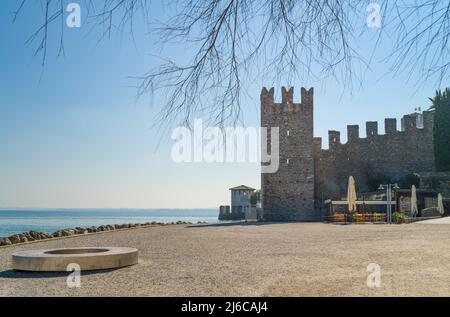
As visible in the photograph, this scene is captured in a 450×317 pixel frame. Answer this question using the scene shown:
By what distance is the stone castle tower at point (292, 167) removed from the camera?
33750mm

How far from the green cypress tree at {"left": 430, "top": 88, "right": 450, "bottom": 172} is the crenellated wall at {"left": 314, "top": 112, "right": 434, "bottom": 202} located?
122 cm

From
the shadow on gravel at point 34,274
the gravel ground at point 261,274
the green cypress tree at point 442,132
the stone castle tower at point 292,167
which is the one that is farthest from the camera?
the green cypress tree at point 442,132

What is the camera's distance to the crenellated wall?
3878 centimetres

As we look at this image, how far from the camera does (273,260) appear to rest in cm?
863

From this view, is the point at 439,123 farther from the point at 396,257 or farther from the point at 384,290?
the point at 384,290

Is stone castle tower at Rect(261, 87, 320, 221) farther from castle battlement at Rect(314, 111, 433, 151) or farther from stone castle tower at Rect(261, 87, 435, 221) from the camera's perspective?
castle battlement at Rect(314, 111, 433, 151)

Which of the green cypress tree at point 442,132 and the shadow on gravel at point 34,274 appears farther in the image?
the green cypress tree at point 442,132

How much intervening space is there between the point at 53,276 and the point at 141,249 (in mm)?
4072

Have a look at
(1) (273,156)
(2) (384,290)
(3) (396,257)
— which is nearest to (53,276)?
(2) (384,290)

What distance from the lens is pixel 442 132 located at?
1458 inches

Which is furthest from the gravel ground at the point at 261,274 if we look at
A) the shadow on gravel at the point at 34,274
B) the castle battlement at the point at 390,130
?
the castle battlement at the point at 390,130

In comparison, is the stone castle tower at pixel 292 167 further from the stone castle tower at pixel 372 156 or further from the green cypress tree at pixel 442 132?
the green cypress tree at pixel 442 132

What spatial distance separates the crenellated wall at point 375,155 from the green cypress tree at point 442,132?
4.01 feet

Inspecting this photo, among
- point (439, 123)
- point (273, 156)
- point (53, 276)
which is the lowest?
point (53, 276)
